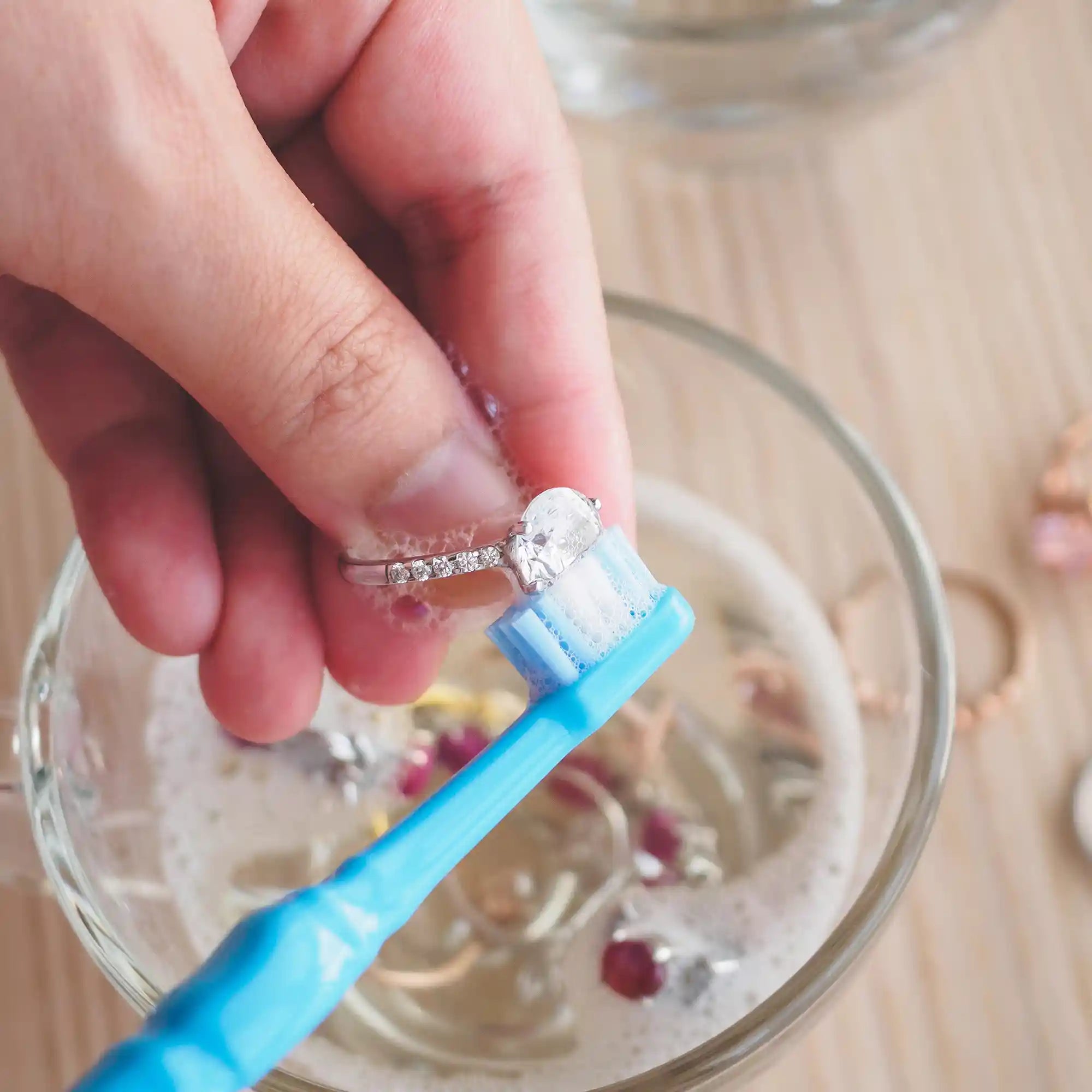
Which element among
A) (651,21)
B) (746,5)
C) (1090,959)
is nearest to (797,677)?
(1090,959)

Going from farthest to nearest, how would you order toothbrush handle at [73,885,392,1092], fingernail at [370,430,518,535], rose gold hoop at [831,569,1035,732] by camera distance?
rose gold hoop at [831,569,1035,732] → fingernail at [370,430,518,535] → toothbrush handle at [73,885,392,1092]

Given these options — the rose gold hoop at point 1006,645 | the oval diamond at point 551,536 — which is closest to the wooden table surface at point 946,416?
the rose gold hoop at point 1006,645

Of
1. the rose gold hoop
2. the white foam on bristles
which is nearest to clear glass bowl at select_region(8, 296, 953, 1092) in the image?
A: the rose gold hoop

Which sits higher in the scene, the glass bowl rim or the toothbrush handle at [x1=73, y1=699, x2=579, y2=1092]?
the glass bowl rim

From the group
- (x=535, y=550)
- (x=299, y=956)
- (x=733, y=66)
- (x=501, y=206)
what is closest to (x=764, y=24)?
(x=733, y=66)

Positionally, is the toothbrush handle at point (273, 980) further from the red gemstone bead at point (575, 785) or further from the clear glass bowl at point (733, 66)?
the clear glass bowl at point (733, 66)

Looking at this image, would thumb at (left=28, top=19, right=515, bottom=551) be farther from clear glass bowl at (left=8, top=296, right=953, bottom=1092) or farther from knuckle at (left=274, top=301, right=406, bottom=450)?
clear glass bowl at (left=8, top=296, right=953, bottom=1092)

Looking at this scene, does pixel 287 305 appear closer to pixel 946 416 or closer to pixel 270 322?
pixel 270 322

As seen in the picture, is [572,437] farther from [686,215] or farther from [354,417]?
[686,215]
